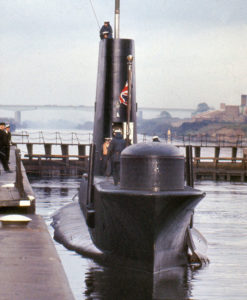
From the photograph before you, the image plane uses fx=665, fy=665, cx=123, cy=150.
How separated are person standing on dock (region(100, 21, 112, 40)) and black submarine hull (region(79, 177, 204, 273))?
28.5ft

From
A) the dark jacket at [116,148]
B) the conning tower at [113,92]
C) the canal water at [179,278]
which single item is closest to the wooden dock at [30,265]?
the canal water at [179,278]

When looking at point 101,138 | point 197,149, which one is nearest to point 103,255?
point 101,138

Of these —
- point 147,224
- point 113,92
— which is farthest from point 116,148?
point 113,92

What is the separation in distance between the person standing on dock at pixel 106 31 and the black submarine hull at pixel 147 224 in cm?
868

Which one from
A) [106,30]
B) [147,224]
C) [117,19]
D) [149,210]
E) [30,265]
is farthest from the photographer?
[106,30]

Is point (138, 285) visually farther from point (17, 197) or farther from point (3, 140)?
point (3, 140)

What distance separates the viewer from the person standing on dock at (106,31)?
64.5 ft

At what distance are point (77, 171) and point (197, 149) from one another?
10403 millimetres

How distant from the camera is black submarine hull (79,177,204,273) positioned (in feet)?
35.4

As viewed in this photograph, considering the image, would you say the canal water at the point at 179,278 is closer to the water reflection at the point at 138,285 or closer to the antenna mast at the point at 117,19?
the water reflection at the point at 138,285

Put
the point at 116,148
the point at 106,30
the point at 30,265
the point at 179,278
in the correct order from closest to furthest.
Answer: the point at 30,265 → the point at 179,278 → the point at 116,148 → the point at 106,30

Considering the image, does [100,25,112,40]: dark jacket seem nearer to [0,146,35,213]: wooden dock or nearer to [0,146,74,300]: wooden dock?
[0,146,35,213]: wooden dock

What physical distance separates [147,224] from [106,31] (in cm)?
1014

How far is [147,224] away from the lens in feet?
36.0
